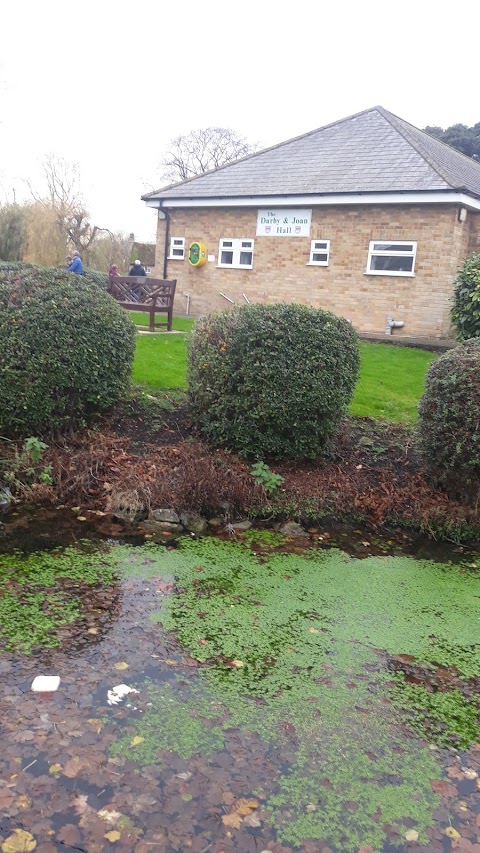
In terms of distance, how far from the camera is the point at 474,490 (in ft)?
19.8

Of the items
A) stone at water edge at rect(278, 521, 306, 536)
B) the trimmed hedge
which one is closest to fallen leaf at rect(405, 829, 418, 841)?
stone at water edge at rect(278, 521, 306, 536)

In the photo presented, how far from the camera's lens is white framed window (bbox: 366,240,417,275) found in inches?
660

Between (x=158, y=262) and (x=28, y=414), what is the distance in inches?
651

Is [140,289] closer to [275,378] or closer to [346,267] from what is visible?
[346,267]

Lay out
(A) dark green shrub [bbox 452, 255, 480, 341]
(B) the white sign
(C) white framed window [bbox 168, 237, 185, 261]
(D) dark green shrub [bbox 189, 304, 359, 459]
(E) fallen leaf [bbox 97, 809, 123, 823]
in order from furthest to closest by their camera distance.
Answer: (C) white framed window [bbox 168, 237, 185, 261] → (B) the white sign → (A) dark green shrub [bbox 452, 255, 480, 341] → (D) dark green shrub [bbox 189, 304, 359, 459] → (E) fallen leaf [bbox 97, 809, 123, 823]

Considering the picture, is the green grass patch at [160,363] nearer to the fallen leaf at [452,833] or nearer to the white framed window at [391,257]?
the fallen leaf at [452,833]

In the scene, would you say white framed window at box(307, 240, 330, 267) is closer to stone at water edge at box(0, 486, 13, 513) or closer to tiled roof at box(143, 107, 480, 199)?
tiled roof at box(143, 107, 480, 199)

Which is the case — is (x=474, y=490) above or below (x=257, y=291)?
below

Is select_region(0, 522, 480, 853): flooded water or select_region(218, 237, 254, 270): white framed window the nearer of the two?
select_region(0, 522, 480, 853): flooded water

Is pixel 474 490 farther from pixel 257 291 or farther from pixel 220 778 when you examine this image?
pixel 257 291

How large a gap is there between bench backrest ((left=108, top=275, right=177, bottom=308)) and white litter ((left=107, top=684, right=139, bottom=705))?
1013 cm

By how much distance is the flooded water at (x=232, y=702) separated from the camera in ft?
8.13

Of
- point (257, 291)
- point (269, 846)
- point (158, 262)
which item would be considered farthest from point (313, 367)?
point (158, 262)

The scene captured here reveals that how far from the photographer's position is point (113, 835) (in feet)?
7.76
